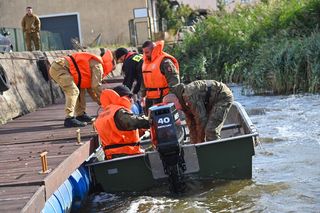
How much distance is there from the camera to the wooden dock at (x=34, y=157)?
17.9ft

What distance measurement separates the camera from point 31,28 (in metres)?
19.5

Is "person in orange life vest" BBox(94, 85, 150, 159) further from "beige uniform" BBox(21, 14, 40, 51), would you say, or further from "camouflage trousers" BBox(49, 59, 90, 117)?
"beige uniform" BBox(21, 14, 40, 51)

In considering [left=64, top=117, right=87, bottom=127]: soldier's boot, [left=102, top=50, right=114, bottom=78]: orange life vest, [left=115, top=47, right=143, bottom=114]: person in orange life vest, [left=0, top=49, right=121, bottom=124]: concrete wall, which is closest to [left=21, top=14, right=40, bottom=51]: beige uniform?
[left=0, top=49, right=121, bottom=124]: concrete wall

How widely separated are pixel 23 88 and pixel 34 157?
19.5ft

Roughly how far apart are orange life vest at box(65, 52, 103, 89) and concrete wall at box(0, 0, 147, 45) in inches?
930

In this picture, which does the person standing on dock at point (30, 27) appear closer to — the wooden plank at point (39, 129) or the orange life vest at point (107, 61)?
the wooden plank at point (39, 129)

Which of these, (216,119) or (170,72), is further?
(170,72)

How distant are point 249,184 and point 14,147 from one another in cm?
321

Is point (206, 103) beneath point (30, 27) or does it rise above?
beneath

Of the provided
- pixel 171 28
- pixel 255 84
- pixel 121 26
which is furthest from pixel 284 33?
pixel 171 28

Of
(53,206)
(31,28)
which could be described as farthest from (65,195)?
(31,28)

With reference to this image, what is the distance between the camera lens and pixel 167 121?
7152mm

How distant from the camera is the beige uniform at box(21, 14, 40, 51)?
1955 centimetres

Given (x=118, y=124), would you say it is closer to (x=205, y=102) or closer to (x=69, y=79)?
(x=205, y=102)
